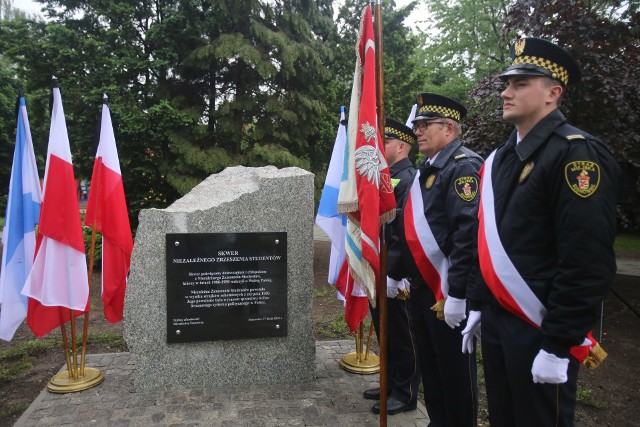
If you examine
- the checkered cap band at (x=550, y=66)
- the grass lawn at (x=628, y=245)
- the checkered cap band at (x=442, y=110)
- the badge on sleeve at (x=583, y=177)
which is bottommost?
the grass lawn at (x=628, y=245)

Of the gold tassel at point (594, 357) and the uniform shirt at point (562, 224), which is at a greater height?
the uniform shirt at point (562, 224)

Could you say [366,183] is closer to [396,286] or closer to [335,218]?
[396,286]

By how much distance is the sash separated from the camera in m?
1.89

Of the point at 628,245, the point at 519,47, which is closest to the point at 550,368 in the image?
the point at 519,47

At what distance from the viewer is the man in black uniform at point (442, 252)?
8.47ft

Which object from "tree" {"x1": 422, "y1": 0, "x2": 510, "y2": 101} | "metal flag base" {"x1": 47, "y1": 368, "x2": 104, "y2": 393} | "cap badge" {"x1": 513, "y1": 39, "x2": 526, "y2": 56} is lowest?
"metal flag base" {"x1": 47, "y1": 368, "x2": 104, "y2": 393}

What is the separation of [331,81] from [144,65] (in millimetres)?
3885

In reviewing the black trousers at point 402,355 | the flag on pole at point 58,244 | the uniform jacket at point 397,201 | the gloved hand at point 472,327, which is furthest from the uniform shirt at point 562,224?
the flag on pole at point 58,244

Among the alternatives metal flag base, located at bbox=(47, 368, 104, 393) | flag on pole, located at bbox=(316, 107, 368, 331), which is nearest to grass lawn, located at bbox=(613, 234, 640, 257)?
flag on pole, located at bbox=(316, 107, 368, 331)

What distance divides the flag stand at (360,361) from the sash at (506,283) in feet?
8.12

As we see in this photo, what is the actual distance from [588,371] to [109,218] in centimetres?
492

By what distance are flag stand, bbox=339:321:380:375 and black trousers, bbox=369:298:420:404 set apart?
1.72 ft

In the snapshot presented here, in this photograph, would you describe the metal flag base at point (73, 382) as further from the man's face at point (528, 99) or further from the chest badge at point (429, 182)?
the man's face at point (528, 99)

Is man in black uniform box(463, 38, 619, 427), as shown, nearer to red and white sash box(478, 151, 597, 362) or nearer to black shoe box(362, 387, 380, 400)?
red and white sash box(478, 151, 597, 362)
